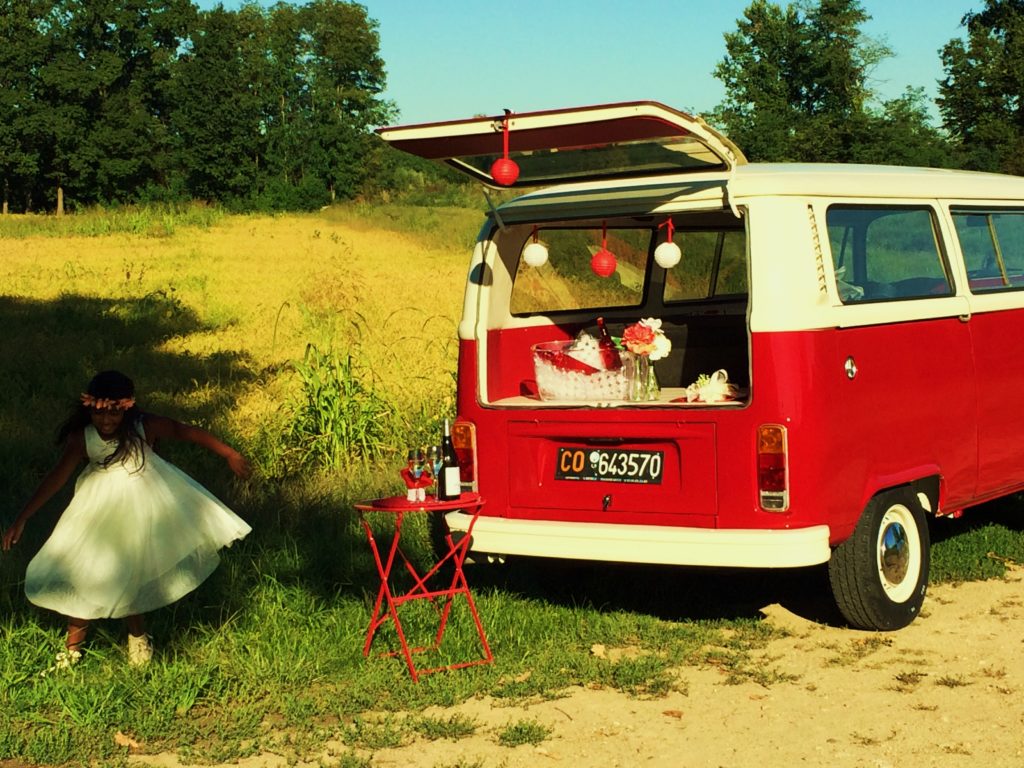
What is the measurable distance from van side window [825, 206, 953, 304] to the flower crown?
3022 mm

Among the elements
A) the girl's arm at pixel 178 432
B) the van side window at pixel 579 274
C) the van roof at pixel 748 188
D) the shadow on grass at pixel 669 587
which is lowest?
the shadow on grass at pixel 669 587

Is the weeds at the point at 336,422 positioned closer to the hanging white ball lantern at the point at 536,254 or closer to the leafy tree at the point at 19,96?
the hanging white ball lantern at the point at 536,254

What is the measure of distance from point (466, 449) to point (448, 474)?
636mm

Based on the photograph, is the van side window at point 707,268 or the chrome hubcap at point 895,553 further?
the van side window at point 707,268

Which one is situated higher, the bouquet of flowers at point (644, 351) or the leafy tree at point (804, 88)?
the leafy tree at point (804, 88)

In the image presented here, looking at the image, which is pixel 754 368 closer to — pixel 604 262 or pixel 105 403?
pixel 604 262

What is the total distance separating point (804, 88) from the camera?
75.9 m

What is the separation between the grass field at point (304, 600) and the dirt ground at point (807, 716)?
0.38 feet

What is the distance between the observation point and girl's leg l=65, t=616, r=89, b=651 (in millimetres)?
5785

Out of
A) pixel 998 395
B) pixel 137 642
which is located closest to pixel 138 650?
pixel 137 642

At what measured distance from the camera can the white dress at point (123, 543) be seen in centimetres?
550

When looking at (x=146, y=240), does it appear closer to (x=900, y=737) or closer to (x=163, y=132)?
(x=900, y=737)

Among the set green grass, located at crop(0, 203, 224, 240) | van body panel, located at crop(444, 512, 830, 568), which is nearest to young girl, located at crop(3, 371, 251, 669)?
van body panel, located at crop(444, 512, 830, 568)

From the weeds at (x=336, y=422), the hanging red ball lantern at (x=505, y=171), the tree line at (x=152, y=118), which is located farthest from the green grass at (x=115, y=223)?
the tree line at (x=152, y=118)
